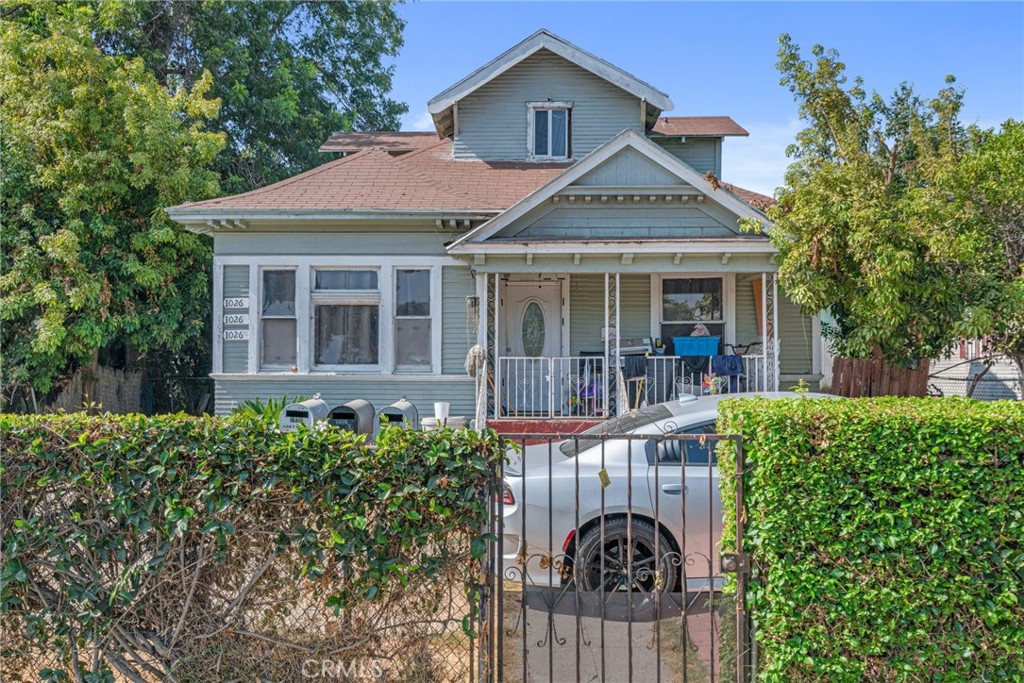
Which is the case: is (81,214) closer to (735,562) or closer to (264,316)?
(264,316)

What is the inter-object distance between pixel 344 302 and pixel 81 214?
5435 millimetres

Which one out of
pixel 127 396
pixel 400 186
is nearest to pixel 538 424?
pixel 400 186

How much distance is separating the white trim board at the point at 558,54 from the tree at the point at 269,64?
310 inches

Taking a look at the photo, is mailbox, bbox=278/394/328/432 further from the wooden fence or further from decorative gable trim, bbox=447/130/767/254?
the wooden fence

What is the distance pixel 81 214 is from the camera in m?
13.5

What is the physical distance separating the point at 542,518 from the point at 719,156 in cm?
1218

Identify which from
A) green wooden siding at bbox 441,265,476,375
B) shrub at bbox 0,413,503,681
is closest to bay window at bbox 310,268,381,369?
green wooden siding at bbox 441,265,476,375

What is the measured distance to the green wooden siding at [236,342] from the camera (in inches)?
505

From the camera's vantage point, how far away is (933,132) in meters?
12.4

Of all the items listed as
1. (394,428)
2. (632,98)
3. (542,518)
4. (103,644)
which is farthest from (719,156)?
(103,644)

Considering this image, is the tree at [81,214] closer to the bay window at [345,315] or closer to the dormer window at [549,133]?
the bay window at [345,315]

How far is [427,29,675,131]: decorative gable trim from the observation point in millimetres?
14320

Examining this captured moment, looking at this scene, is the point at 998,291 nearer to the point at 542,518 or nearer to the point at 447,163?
the point at 542,518

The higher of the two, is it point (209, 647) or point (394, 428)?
point (394, 428)
